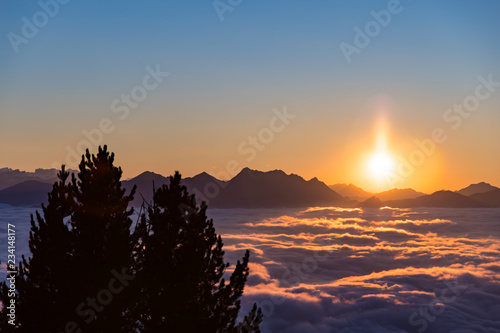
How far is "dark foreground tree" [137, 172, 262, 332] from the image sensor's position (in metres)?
21.1

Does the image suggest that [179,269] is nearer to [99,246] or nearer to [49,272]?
[99,246]

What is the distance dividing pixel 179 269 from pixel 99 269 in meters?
3.79

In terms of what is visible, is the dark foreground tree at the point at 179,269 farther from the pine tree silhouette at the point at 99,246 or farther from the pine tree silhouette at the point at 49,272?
the pine tree silhouette at the point at 49,272

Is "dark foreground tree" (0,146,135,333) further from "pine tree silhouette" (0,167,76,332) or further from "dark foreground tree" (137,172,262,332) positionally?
"dark foreground tree" (137,172,262,332)

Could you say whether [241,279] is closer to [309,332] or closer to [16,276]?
[16,276]

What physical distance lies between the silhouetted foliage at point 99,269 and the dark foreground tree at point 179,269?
1.8 inches

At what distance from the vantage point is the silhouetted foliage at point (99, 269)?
62.7 feet

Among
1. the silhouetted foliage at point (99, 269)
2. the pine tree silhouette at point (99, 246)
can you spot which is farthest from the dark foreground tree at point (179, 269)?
the pine tree silhouette at point (99, 246)

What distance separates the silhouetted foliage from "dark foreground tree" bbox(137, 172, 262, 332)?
0.15 feet

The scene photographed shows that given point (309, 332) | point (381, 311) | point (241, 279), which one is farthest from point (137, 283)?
point (381, 311)

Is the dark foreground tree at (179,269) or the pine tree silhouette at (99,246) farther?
the dark foreground tree at (179,269)

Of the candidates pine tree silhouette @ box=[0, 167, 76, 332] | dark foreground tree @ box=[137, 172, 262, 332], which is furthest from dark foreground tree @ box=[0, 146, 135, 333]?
dark foreground tree @ box=[137, 172, 262, 332]

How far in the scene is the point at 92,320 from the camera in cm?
1883

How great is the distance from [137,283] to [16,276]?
5063mm
